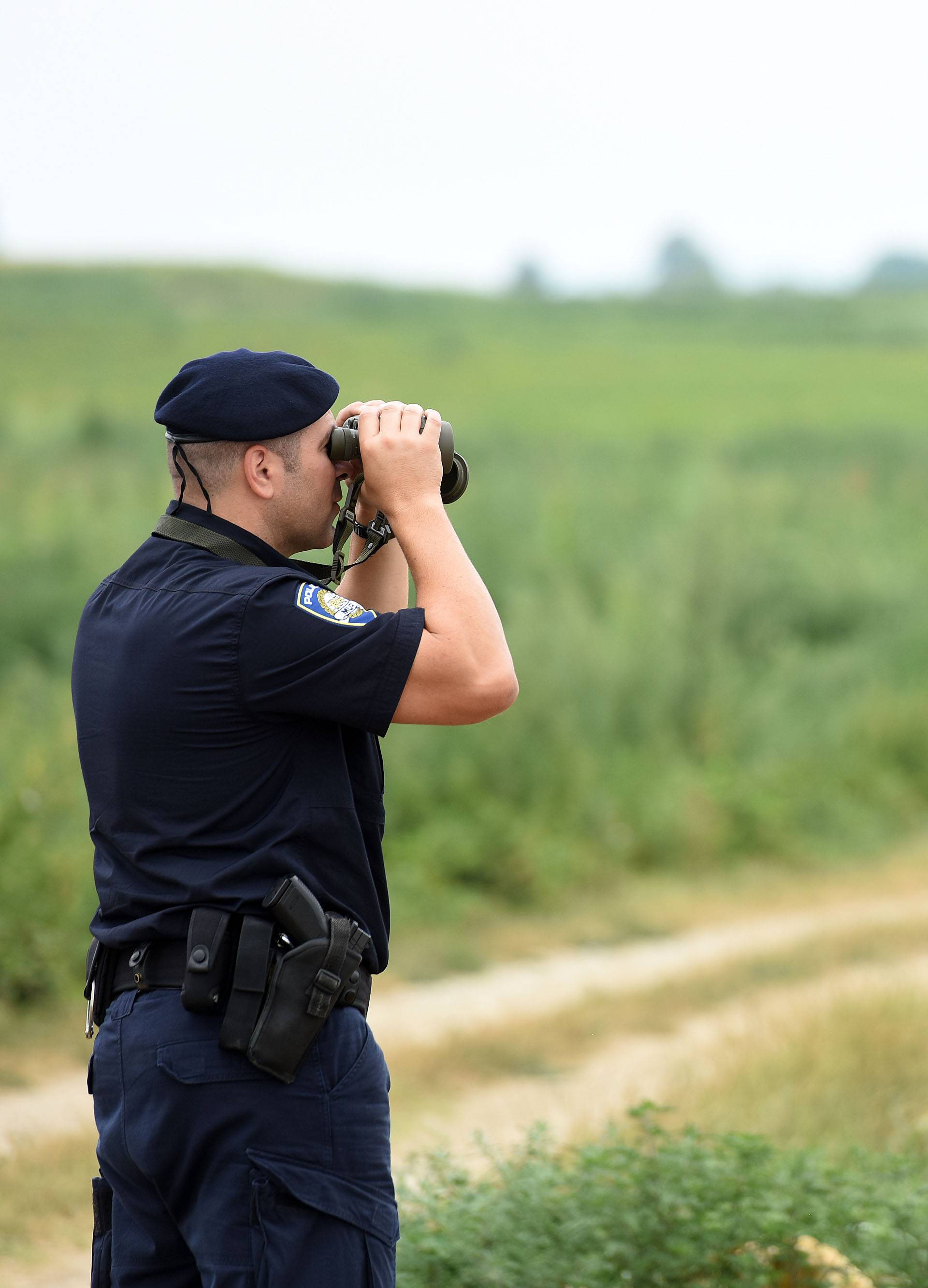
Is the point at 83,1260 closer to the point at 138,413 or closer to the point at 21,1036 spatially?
the point at 21,1036

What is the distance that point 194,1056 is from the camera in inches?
84.0

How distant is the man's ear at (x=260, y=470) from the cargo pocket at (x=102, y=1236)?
3.88 ft

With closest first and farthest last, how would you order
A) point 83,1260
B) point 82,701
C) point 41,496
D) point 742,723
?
point 82,701 → point 83,1260 → point 742,723 → point 41,496

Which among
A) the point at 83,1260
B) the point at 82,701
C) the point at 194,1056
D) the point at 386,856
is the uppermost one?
the point at 82,701

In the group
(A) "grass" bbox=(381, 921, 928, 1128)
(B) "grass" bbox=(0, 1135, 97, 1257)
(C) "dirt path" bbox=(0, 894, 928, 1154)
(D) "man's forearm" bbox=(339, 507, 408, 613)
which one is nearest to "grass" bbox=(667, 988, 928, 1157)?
(A) "grass" bbox=(381, 921, 928, 1128)

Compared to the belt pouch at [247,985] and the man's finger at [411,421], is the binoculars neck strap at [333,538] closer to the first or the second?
the man's finger at [411,421]

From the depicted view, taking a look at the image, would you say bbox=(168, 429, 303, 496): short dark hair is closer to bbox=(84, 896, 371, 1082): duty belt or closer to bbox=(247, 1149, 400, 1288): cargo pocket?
bbox=(84, 896, 371, 1082): duty belt

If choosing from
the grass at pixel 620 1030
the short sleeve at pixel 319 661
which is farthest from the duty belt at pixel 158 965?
the grass at pixel 620 1030

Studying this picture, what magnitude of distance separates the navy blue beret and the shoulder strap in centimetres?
14

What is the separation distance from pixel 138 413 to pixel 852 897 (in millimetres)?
16594

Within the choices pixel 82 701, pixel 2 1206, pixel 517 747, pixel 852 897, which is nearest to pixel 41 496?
pixel 517 747

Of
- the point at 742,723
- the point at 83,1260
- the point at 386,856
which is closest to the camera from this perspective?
the point at 83,1260

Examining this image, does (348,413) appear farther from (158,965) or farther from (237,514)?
(158,965)

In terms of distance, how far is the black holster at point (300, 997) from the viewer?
212cm
